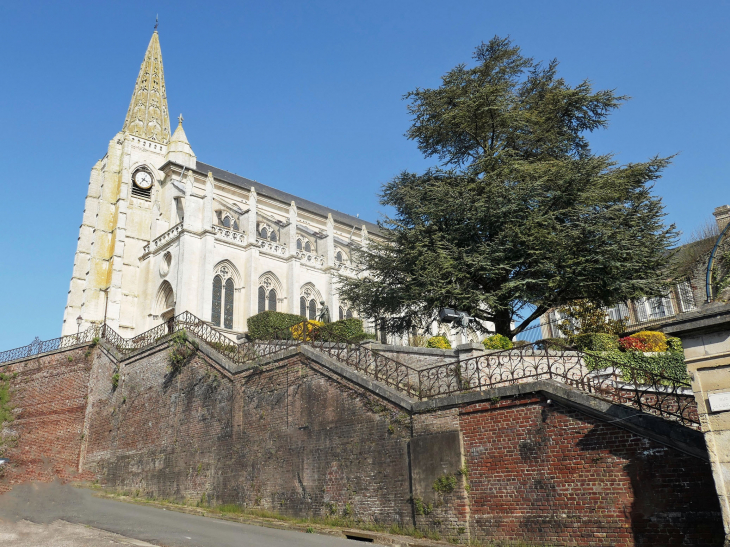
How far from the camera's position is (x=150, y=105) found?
46812mm

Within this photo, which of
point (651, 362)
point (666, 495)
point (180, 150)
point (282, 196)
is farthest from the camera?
point (282, 196)

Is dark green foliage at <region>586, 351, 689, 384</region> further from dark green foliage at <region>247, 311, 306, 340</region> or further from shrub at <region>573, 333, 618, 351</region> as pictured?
dark green foliage at <region>247, 311, 306, 340</region>

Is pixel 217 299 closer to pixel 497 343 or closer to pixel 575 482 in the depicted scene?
pixel 497 343

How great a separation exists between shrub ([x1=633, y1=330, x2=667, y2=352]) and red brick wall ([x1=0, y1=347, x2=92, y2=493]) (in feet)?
65.7

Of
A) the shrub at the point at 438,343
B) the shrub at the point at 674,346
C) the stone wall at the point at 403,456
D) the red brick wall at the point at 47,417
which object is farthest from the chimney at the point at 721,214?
the red brick wall at the point at 47,417

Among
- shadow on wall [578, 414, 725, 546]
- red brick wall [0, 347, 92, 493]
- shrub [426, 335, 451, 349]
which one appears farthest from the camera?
red brick wall [0, 347, 92, 493]

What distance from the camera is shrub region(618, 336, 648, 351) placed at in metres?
18.1

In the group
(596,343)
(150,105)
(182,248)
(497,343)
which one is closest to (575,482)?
(497,343)

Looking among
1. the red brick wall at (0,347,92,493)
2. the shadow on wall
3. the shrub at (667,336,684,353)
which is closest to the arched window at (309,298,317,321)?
the red brick wall at (0,347,92,493)

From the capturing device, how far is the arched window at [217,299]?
104 feet

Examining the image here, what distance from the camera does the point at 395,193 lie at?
22.7 metres

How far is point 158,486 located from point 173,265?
17.1 metres

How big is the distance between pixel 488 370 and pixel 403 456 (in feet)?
10.5

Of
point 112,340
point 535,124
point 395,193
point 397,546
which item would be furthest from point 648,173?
point 112,340
